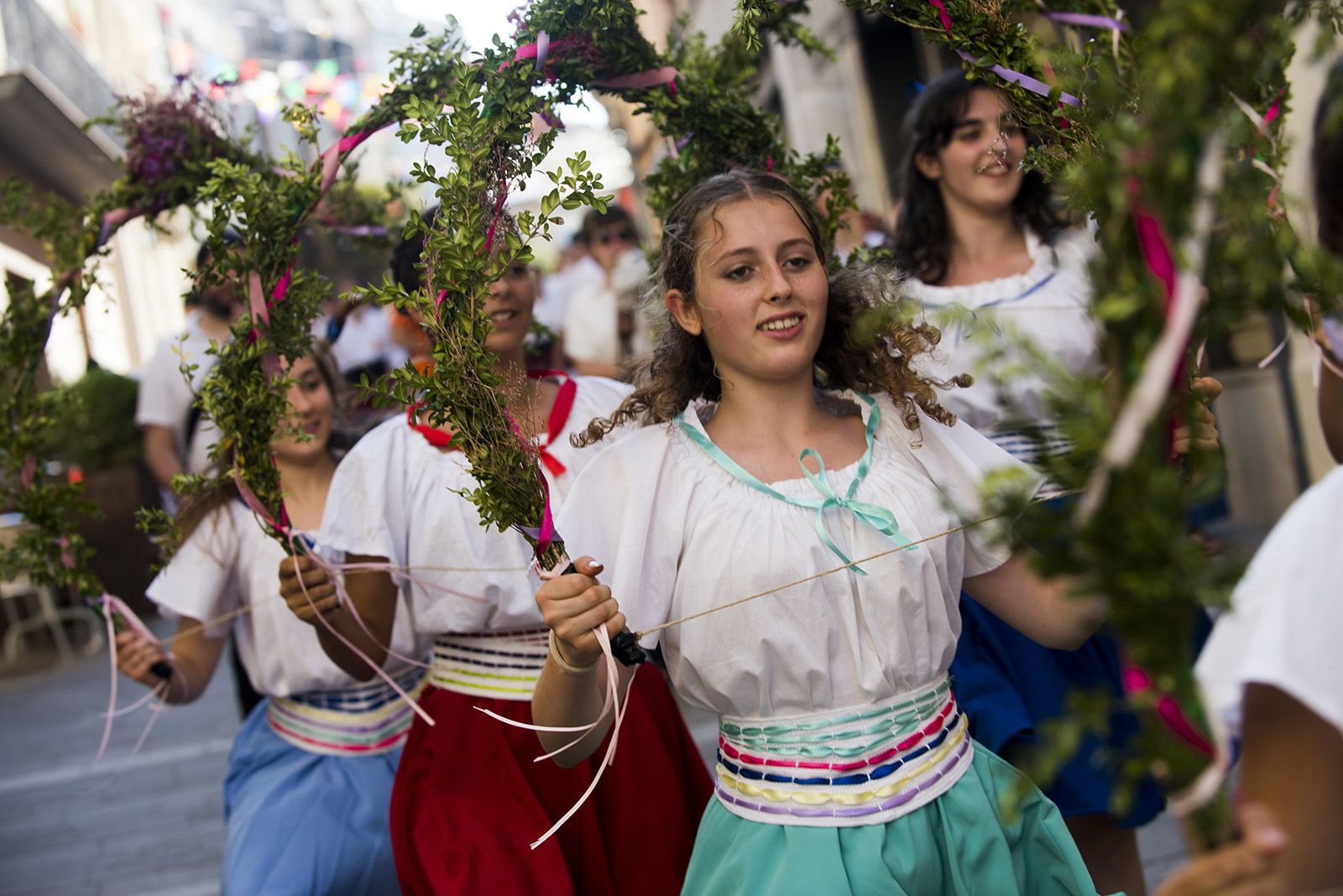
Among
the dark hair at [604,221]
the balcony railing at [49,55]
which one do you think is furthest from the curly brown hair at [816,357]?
the balcony railing at [49,55]

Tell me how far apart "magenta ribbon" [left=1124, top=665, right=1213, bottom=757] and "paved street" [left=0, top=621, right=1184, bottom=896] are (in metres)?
3.13

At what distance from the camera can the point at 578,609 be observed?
2408mm

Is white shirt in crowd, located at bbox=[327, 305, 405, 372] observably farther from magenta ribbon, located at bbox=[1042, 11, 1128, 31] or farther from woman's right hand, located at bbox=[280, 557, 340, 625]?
magenta ribbon, located at bbox=[1042, 11, 1128, 31]

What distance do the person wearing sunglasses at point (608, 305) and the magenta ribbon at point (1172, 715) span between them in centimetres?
536

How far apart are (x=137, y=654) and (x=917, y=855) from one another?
8.08ft

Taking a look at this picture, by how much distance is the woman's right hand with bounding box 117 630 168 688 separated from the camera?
3.94 m

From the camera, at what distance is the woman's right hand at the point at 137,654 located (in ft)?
12.9

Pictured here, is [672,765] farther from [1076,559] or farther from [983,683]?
[1076,559]

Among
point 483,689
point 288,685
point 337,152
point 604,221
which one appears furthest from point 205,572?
point 604,221

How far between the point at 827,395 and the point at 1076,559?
1.67m

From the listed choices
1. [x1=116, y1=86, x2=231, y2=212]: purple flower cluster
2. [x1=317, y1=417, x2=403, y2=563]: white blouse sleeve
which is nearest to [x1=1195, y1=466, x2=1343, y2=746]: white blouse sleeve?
[x1=317, y1=417, x2=403, y2=563]: white blouse sleeve

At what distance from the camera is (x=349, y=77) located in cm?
2758

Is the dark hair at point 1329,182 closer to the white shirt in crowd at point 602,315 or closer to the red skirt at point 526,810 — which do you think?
the red skirt at point 526,810

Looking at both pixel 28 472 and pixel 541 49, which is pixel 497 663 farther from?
pixel 28 472
